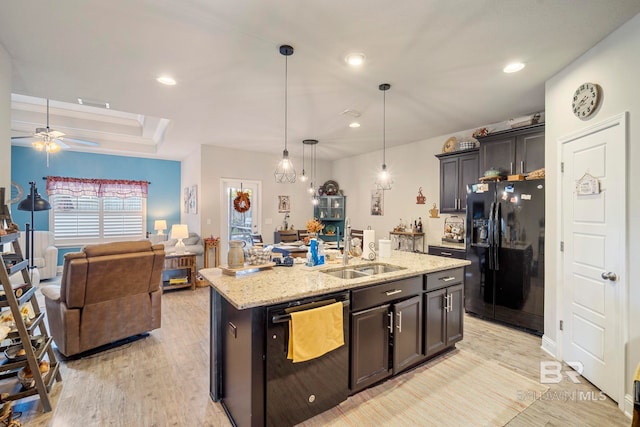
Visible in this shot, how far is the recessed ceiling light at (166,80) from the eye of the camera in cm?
298

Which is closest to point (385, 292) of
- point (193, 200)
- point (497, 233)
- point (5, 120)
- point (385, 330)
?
point (385, 330)

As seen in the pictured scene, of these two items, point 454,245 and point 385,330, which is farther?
point 454,245

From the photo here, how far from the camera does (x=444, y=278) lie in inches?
112

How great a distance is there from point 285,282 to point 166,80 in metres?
2.55

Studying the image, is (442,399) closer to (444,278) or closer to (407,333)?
(407,333)

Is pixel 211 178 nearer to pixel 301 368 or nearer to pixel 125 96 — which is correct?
pixel 125 96

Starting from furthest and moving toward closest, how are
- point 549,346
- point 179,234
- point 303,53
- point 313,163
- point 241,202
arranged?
point 313,163 → point 241,202 → point 179,234 → point 549,346 → point 303,53

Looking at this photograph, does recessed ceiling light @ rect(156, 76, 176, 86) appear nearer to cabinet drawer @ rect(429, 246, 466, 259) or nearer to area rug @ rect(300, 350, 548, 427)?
area rug @ rect(300, 350, 548, 427)

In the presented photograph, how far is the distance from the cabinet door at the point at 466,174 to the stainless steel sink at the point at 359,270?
2.38m


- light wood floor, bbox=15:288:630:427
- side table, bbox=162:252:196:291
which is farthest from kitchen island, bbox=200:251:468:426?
side table, bbox=162:252:196:291

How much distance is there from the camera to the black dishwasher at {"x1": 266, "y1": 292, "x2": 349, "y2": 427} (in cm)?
179

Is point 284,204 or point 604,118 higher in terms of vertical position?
point 604,118

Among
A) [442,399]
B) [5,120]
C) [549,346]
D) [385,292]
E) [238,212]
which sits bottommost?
[442,399]

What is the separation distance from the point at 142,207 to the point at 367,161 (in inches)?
230
